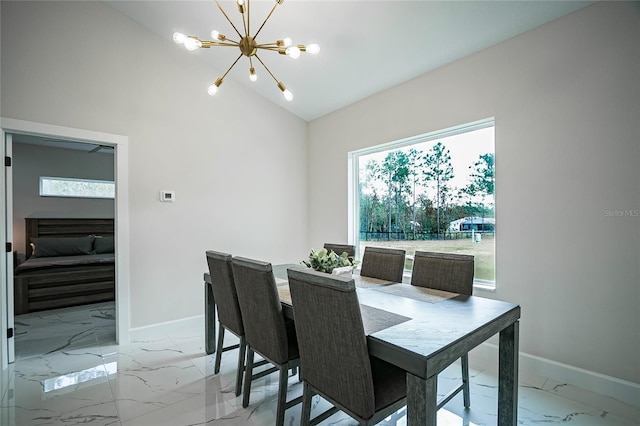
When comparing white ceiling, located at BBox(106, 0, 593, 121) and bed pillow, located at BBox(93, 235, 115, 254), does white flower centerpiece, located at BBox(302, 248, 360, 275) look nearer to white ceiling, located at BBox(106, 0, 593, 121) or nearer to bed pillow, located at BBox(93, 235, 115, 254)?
white ceiling, located at BBox(106, 0, 593, 121)

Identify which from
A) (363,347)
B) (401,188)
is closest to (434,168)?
(401,188)

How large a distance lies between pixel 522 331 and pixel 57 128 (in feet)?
13.9

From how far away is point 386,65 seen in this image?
9.93ft

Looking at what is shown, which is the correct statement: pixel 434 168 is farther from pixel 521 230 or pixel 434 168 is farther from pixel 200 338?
pixel 200 338

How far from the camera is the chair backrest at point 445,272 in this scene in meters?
2.11

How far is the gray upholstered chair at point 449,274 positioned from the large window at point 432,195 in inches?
30.9

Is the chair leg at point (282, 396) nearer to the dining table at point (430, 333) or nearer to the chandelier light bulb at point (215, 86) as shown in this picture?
the dining table at point (430, 333)

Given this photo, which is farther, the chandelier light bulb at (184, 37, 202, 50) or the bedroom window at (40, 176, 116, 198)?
the bedroom window at (40, 176, 116, 198)

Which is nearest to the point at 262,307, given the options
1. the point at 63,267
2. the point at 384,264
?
the point at 384,264

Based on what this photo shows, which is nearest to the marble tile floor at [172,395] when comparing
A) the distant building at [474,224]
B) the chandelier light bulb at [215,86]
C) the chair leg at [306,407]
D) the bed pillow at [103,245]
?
the chair leg at [306,407]

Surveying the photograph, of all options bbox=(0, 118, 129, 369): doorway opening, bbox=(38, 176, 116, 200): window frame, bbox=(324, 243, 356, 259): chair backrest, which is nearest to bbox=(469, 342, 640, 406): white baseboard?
bbox=(324, 243, 356, 259): chair backrest

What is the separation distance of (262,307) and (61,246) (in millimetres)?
5011

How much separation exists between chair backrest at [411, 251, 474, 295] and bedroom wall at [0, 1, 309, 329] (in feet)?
7.52

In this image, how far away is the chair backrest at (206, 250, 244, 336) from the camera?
2180mm
